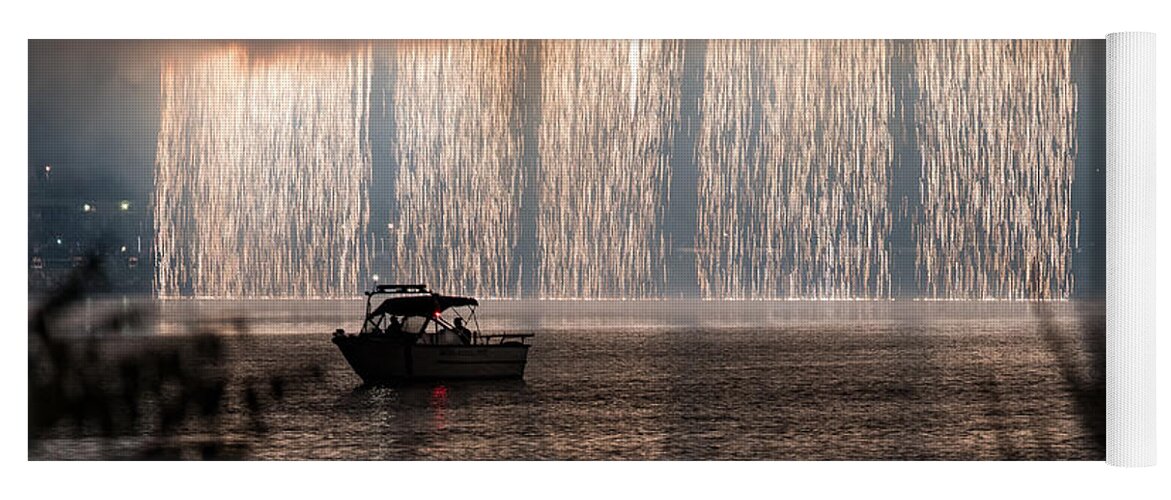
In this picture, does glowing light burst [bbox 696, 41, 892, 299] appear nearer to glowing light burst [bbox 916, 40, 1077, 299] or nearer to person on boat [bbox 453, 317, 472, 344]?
glowing light burst [bbox 916, 40, 1077, 299]

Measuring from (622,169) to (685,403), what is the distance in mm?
4267

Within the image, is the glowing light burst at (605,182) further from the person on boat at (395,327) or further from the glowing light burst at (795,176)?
the person on boat at (395,327)

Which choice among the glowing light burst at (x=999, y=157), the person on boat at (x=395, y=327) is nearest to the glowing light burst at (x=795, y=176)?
the glowing light burst at (x=999, y=157)

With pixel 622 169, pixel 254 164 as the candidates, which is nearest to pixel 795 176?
pixel 622 169

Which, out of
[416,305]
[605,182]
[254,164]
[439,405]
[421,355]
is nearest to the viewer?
[254,164]

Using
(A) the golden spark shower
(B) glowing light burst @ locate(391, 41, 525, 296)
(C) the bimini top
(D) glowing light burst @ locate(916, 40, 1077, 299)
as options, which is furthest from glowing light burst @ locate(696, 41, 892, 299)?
(C) the bimini top

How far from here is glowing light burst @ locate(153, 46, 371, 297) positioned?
8227 mm

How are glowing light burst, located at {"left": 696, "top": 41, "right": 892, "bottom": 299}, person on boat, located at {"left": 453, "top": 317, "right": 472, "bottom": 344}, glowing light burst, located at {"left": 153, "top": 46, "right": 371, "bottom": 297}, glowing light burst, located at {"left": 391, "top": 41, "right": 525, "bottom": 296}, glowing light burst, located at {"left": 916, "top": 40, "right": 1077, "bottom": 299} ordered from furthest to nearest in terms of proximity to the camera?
person on boat, located at {"left": 453, "top": 317, "right": 472, "bottom": 344} < glowing light burst, located at {"left": 696, "top": 41, "right": 892, "bottom": 299} < glowing light burst, located at {"left": 391, "top": 41, "right": 525, "bottom": 296} < glowing light burst, located at {"left": 153, "top": 46, "right": 371, "bottom": 297} < glowing light burst, located at {"left": 916, "top": 40, "right": 1077, "bottom": 299}

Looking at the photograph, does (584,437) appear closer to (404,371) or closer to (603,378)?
(404,371)

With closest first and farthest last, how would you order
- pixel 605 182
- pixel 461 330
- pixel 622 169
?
pixel 622 169 < pixel 605 182 < pixel 461 330

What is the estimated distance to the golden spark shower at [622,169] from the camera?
8273mm

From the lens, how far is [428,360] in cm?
1459

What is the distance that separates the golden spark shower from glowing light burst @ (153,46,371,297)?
20mm

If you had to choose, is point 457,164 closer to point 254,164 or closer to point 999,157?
point 254,164
